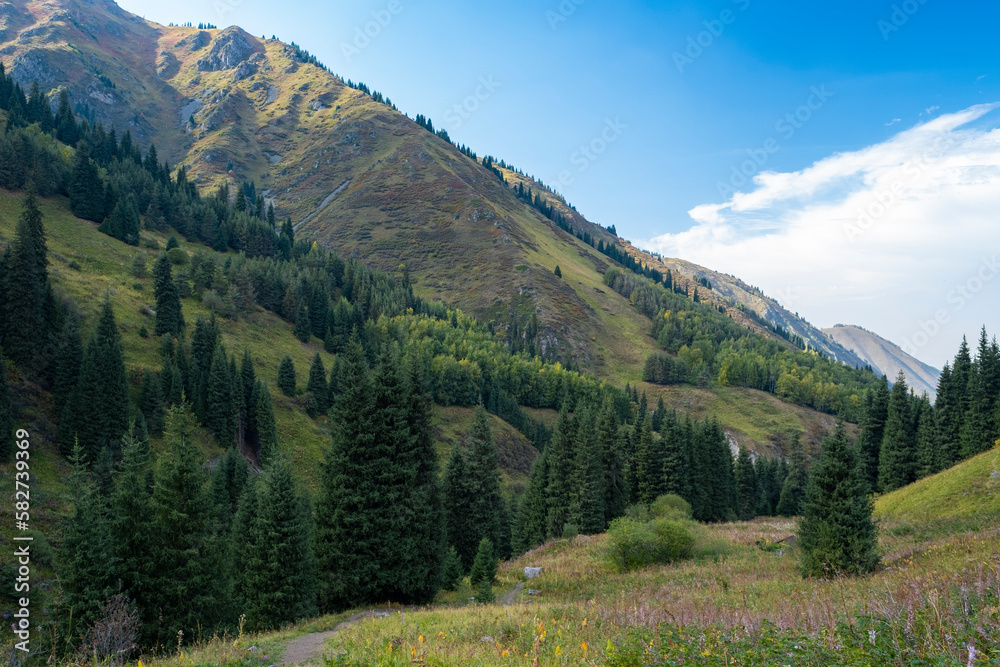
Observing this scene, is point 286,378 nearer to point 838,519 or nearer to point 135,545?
point 135,545

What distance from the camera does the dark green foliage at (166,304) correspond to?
80688 mm

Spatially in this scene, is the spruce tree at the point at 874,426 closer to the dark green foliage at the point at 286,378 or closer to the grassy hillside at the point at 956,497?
the grassy hillside at the point at 956,497

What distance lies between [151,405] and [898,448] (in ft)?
328

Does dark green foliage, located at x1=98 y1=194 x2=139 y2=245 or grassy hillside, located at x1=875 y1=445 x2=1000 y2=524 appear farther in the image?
dark green foliage, located at x1=98 y1=194 x2=139 y2=245

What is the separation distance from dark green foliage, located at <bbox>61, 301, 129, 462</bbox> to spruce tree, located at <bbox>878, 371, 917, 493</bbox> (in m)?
95.8

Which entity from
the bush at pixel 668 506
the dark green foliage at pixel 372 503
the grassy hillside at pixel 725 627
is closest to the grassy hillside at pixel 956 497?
the grassy hillside at pixel 725 627

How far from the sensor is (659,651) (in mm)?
8664

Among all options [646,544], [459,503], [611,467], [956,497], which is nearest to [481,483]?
[459,503]

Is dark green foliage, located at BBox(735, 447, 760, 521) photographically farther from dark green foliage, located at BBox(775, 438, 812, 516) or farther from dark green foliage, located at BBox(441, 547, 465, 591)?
dark green foliage, located at BBox(441, 547, 465, 591)

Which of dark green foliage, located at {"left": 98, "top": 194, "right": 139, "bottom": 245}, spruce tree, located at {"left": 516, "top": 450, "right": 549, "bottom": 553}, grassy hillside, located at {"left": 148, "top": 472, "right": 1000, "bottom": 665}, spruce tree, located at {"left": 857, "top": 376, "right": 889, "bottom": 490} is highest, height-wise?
dark green foliage, located at {"left": 98, "top": 194, "right": 139, "bottom": 245}

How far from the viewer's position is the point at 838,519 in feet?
74.7

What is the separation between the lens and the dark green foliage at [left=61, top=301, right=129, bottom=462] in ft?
167

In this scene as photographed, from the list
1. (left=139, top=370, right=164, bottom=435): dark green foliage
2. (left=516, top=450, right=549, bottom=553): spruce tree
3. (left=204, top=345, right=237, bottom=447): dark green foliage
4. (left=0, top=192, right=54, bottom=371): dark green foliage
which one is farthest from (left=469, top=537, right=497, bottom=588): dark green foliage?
(left=0, top=192, right=54, bottom=371): dark green foliage

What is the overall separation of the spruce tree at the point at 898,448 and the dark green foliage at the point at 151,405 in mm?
97161
